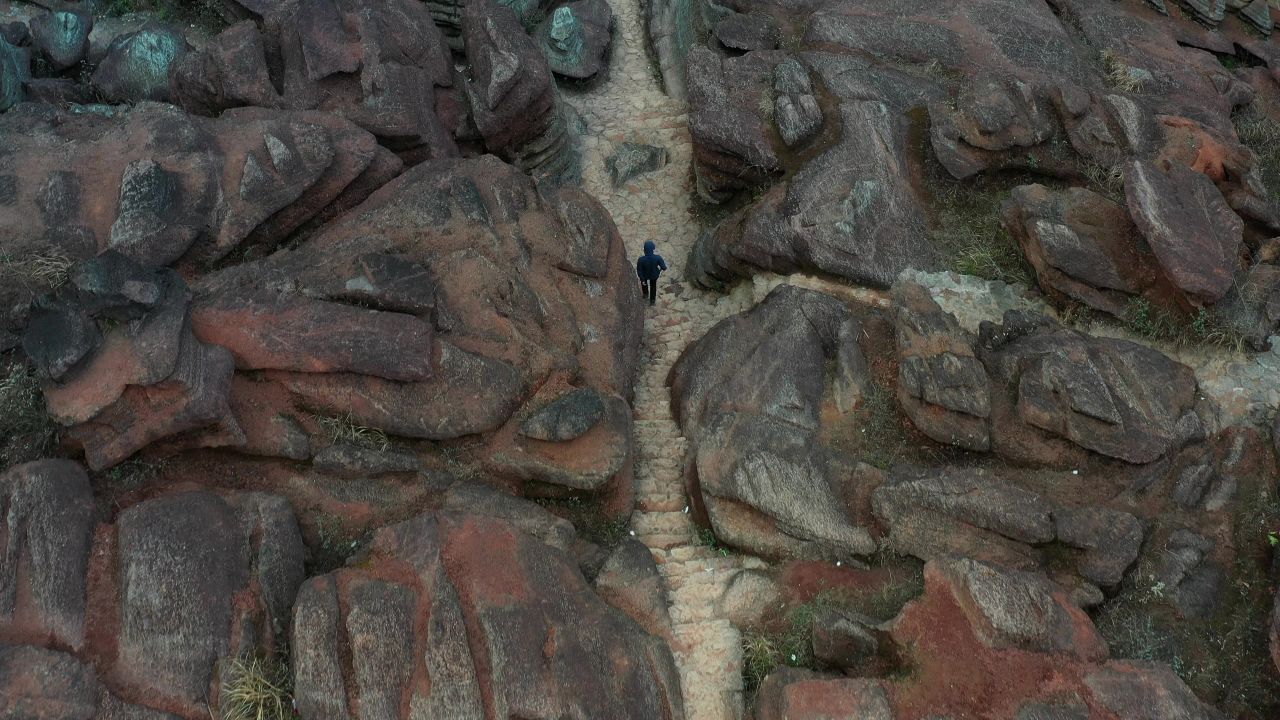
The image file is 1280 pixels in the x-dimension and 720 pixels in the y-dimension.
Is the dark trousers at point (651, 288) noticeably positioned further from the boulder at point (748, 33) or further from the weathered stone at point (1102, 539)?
the weathered stone at point (1102, 539)

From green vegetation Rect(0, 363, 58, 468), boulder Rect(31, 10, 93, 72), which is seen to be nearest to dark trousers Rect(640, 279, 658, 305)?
green vegetation Rect(0, 363, 58, 468)

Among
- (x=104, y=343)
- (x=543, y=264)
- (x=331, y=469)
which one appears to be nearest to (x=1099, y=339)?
(x=543, y=264)

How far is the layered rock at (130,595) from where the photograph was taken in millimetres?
6004

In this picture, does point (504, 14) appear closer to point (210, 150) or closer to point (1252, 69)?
point (210, 150)

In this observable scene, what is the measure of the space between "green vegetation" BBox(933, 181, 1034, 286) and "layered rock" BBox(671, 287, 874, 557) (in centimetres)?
169

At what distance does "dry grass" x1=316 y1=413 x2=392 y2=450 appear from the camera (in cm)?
790

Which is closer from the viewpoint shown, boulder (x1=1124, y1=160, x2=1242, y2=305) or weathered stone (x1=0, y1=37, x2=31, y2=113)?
boulder (x1=1124, y1=160, x2=1242, y2=305)

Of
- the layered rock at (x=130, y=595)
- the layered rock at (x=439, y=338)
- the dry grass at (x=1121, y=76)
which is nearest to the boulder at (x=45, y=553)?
the layered rock at (x=130, y=595)

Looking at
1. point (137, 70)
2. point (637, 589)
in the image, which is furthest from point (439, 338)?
point (137, 70)

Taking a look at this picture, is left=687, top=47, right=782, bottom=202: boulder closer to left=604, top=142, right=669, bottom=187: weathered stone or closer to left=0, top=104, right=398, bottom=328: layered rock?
left=604, top=142, right=669, bottom=187: weathered stone

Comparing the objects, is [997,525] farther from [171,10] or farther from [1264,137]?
[171,10]

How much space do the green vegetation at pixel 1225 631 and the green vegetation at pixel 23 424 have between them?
7.63m

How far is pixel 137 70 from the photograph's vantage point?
12055 millimetres

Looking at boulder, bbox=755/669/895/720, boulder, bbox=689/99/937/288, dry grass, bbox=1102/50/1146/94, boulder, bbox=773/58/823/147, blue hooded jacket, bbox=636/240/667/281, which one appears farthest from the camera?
dry grass, bbox=1102/50/1146/94
